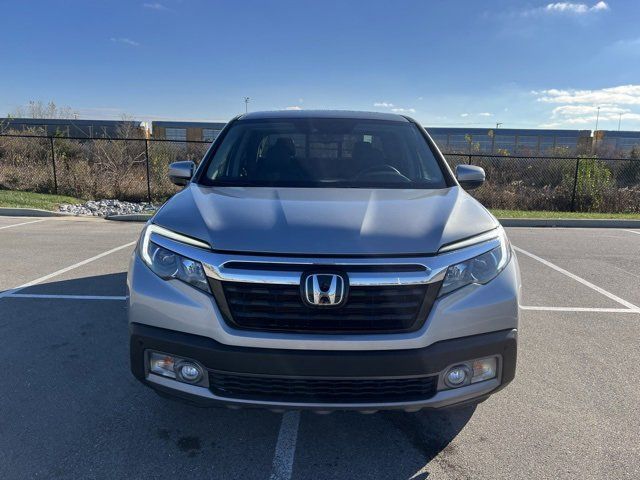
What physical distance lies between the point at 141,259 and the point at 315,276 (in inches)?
37.9

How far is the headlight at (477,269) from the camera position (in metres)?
2.23

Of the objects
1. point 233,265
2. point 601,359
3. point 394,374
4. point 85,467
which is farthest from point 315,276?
point 601,359

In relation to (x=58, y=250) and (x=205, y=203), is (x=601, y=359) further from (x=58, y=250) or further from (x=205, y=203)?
(x=58, y=250)

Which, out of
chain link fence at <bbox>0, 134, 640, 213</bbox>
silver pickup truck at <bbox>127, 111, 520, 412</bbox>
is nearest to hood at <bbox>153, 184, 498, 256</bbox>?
silver pickup truck at <bbox>127, 111, 520, 412</bbox>

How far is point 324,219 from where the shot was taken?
2412 mm

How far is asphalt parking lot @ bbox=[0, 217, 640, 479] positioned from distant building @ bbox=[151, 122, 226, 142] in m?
32.6

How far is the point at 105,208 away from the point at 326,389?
11617 mm

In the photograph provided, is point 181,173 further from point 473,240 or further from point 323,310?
point 473,240

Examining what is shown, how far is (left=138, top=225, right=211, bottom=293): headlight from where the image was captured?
225cm

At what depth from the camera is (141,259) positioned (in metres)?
2.47

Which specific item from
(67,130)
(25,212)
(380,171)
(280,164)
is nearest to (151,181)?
(25,212)

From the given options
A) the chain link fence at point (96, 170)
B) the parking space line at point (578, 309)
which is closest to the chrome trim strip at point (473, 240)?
the parking space line at point (578, 309)

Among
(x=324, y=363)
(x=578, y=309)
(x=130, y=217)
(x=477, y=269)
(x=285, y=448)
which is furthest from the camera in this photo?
(x=130, y=217)

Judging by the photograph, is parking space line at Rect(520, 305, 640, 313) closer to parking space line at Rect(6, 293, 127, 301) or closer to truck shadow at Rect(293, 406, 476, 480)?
truck shadow at Rect(293, 406, 476, 480)
